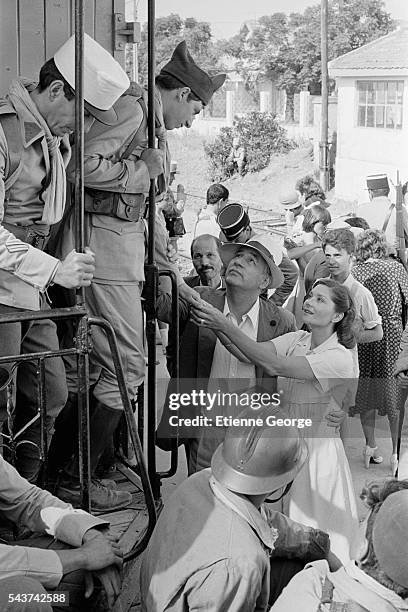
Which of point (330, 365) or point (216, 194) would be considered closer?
point (330, 365)

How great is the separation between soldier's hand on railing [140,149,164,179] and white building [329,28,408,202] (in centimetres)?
A: 1728

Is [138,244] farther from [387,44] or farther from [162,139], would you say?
[387,44]

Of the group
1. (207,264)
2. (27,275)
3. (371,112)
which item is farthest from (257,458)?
(371,112)

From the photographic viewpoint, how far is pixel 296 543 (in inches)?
120

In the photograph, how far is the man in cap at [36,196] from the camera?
3000 millimetres

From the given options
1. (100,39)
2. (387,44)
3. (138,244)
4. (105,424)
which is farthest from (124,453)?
(387,44)

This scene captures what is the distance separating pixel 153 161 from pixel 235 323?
0.90 m

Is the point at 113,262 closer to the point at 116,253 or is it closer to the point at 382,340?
the point at 116,253

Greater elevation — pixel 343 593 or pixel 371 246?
pixel 371 246

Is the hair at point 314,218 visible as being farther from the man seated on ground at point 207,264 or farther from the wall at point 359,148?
the wall at point 359,148

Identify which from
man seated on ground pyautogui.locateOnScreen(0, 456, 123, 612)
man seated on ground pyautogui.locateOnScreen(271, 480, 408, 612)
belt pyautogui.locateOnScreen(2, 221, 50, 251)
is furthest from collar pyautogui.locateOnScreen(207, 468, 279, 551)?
belt pyautogui.locateOnScreen(2, 221, 50, 251)

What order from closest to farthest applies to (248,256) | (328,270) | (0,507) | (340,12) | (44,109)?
(0,507), (44,109), (248,256), (328,270), (340,12)

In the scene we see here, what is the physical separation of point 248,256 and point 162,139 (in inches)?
26.4

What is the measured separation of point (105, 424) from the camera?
12.1 feet
